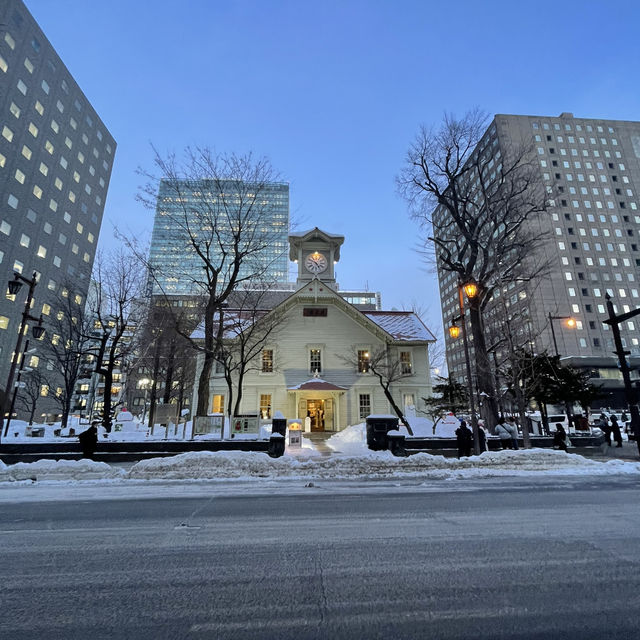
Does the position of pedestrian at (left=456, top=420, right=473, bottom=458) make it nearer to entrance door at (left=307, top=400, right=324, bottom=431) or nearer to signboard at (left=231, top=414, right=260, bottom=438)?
signboard at (left=231, top=414, right=260, bottom=438)

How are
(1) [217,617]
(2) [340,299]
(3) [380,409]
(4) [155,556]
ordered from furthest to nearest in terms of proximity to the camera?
(2) [340,299], (3) [380,409], (4) [155,556], (1) [217,617]

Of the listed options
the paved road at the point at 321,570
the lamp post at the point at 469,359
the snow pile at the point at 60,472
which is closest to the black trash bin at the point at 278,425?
the snow pile at the point at 60,472

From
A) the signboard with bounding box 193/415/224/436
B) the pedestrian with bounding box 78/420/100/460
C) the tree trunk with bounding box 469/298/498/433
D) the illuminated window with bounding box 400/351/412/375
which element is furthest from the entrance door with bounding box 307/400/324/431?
the pedestrian with bounding box 78/420/100/460

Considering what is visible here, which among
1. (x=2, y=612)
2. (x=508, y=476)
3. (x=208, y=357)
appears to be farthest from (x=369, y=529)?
(x=208, y=357)

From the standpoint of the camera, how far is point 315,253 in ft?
102

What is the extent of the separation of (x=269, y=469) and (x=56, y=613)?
776cm

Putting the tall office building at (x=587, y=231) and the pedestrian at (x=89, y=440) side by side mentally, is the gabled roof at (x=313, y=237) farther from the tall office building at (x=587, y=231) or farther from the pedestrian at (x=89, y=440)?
the tall office building at (x=587, y=231)

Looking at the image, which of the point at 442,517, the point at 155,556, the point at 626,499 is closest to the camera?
the point at 155,556

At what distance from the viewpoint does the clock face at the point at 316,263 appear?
30.8m

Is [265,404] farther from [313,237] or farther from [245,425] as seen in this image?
[313,237]

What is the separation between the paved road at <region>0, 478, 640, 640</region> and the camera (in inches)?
98.4

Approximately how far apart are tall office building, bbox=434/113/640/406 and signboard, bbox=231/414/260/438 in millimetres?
50894

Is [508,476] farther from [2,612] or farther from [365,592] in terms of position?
[2,612]

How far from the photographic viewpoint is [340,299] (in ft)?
90.9
